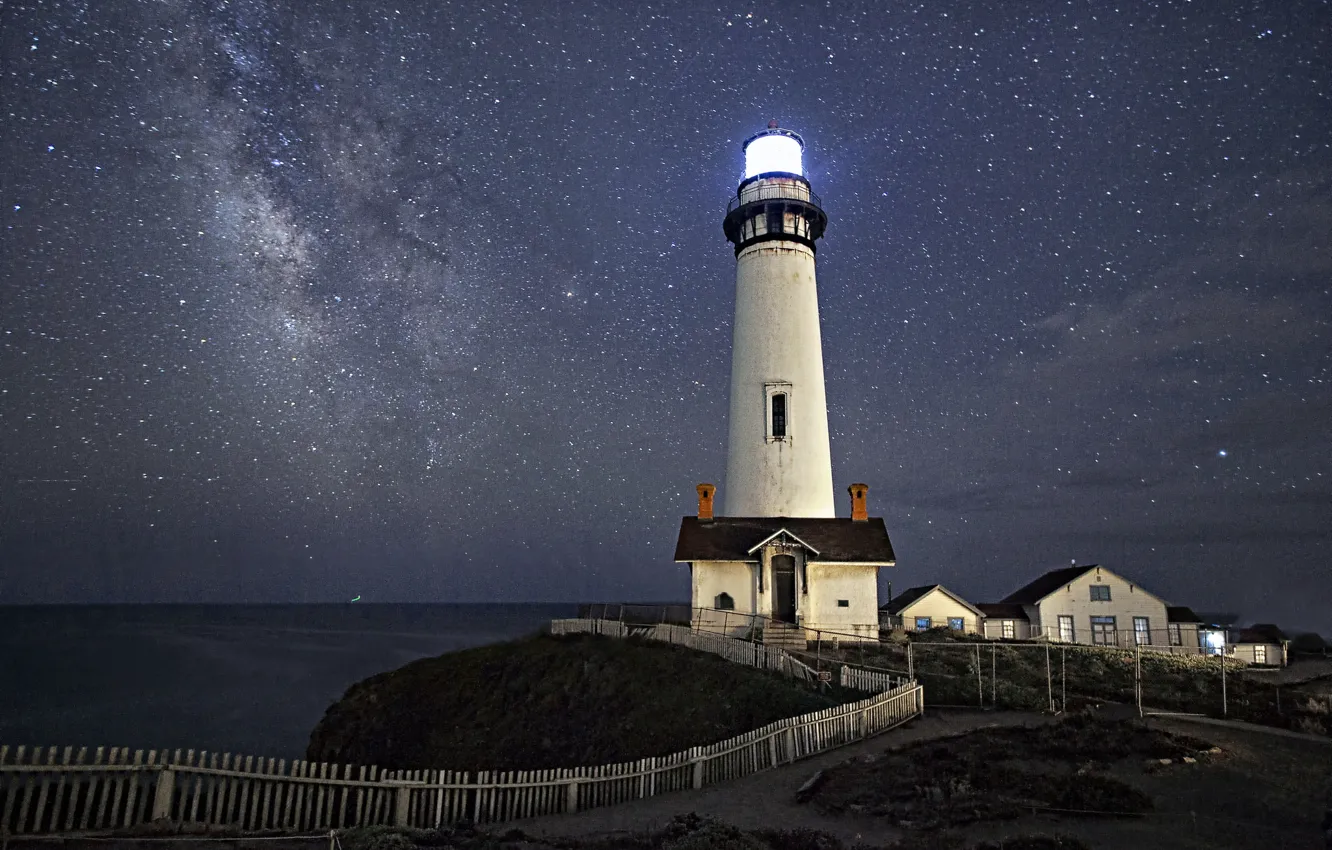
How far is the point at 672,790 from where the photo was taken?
1540 cm

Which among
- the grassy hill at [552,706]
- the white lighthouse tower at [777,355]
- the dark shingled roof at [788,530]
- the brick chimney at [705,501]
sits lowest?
the grassy hill at [552,706]

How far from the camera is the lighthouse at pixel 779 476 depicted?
31688mm

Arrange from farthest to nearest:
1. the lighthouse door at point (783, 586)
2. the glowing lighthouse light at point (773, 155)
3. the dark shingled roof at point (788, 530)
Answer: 1. the glowing lighthouse light at point (773, 155)
2. the lighthouse door at point (783, 586)
3. the dark shingled roof at point (788, 530)

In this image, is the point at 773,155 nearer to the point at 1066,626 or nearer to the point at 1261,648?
the point at 1066,626

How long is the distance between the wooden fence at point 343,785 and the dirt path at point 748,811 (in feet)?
1.26

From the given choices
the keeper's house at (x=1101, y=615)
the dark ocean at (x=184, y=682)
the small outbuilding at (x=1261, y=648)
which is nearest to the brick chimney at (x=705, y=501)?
the dark ocean at (x=184, y=682)

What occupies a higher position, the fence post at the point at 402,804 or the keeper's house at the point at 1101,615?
the keeper's house at the point at 1101,615

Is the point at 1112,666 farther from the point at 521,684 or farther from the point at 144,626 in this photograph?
the point at 144,626

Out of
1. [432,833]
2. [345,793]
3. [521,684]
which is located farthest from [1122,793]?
[521,684]

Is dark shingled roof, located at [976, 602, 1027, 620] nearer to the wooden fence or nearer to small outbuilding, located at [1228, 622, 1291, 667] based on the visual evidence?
small outbuilding, located at [1228, 622, 1291, 667]

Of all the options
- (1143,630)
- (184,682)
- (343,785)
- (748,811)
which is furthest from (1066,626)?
(184,682)

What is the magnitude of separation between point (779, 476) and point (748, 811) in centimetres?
2229

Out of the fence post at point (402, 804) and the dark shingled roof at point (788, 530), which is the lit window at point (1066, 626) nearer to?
the dark shingled roof at point (788, 530)

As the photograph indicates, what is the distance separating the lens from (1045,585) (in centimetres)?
4828
